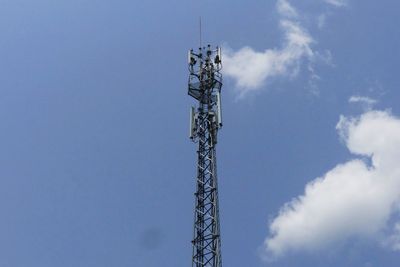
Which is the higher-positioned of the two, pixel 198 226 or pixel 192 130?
pixel 192 130

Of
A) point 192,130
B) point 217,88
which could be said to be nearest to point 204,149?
point 192,130

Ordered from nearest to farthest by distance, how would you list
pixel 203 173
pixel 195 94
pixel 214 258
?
pixel 214 258 → pixel 203 173 → pixel 195 94

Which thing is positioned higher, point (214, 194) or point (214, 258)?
point (214, 194)

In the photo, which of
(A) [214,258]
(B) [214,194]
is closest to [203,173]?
(B) [214,194]

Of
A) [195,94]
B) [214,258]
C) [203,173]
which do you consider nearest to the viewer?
[214,258]

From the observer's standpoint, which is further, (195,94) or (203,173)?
(195,94)

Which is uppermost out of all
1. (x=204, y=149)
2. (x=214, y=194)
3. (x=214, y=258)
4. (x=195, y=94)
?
(x=195, y=94)

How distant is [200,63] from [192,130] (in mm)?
6109

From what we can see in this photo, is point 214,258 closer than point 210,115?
Yes

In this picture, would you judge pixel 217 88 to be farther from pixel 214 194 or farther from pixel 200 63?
pixel 214 194

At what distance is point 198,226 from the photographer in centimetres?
4750

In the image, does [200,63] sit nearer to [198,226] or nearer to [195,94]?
[195,94]

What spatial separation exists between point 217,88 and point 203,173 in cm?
761

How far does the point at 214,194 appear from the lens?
160ft
